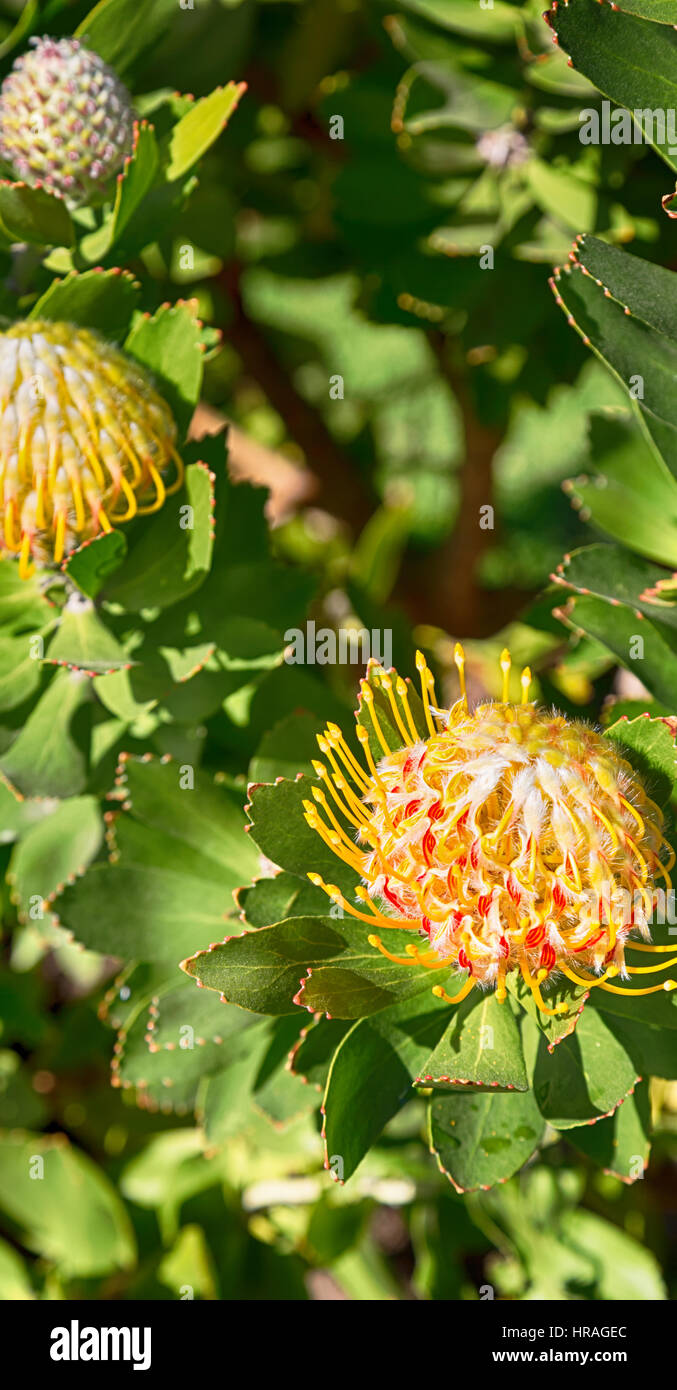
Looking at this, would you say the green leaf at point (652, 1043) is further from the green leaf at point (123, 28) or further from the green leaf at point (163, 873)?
the green leaf at point (123, 28)

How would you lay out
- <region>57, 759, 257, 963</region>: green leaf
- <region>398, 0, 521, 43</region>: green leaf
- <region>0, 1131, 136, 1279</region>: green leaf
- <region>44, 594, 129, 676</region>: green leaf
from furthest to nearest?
<region>0, 1131, 136, 1279</region>: green leaf
<region>398, 0, 521, 43</region>: green leaf
<region>57, 759, 257, 963</region>: green leaf
<region>44, 594, 129, 676</region>: green leaf

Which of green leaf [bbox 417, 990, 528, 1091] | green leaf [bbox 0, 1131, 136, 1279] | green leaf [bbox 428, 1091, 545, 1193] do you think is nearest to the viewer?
green leaf [bbox 417, 990, 528, 1091]

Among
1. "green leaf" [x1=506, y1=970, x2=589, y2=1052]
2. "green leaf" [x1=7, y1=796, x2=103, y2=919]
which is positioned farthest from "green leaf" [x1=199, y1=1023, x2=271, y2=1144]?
"green leaf" [x1=506, y1=970, x2=589, y2=1052]

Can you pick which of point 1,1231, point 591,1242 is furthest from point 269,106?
point 1,1231

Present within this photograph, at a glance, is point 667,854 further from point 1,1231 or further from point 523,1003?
point 1,1231

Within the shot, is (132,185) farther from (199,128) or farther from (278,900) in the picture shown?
(278,900)

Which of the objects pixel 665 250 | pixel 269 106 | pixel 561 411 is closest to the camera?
pixel 665 250

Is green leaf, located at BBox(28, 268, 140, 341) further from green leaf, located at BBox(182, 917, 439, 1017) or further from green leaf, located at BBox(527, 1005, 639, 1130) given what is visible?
green leaf, located at BBox(527, 1005, 639, 1130)
